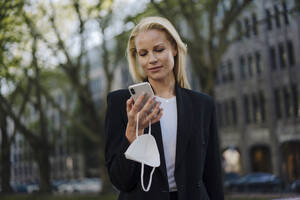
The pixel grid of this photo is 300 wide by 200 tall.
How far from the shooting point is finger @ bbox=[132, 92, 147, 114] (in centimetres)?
223

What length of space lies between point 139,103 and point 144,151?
0.22 m

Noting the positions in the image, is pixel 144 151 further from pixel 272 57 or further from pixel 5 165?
pixel 272 57

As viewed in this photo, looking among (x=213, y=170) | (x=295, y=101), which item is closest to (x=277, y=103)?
(x=295, y=101)

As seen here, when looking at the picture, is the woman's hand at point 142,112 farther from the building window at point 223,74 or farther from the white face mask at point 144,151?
the building window at point 223,74

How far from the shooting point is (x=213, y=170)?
9.22 ft

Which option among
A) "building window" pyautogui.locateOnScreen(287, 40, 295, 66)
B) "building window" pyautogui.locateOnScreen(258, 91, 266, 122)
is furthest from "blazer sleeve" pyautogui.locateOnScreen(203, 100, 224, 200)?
"building window" pyautogui.locateOnScreen(258, 91, 266, 122)

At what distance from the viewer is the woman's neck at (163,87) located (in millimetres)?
2689

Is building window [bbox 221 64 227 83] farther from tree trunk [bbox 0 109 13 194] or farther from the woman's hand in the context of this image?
the woman's hand

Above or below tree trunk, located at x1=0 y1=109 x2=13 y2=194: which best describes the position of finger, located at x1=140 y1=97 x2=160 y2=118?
above

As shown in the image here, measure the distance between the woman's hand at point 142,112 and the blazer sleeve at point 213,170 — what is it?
65 cm

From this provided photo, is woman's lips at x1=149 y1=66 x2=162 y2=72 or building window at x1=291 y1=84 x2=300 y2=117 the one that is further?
building window at x1=291 y1=84 x2=300 y2=117

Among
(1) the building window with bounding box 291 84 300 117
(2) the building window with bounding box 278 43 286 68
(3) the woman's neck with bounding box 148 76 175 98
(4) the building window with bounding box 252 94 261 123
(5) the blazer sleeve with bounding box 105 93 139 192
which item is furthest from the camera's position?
(4) the building window with bounding box 252 94 261 123

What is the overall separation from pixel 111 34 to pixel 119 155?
2363 centimetres

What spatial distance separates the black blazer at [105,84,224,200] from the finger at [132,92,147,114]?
0.71 feet
